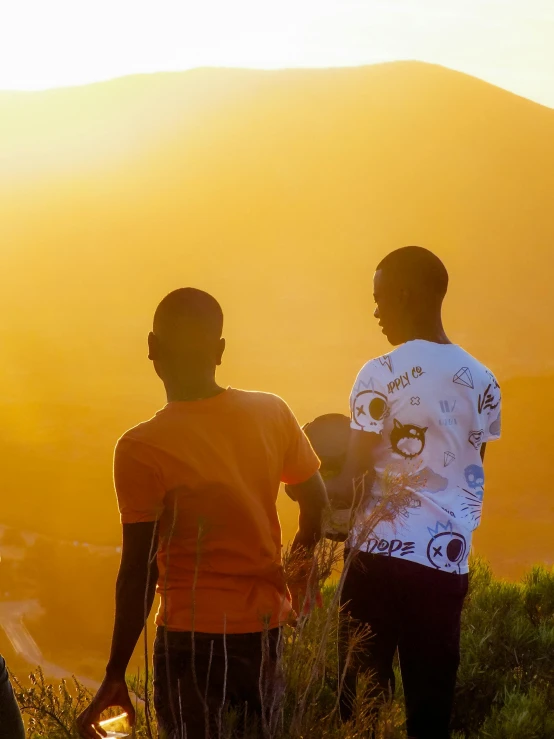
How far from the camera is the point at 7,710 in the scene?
198 centimetres

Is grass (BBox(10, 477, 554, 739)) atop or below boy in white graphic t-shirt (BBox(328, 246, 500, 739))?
below

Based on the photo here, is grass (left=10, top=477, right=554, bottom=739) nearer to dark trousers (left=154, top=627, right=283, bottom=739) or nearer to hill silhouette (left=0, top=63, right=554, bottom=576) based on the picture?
dark trousers (left=154, top=627, right=283, bottom=739)

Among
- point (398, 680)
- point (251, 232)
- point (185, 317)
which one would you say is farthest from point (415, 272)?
point (251, 232)

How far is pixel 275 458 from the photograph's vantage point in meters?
1.88

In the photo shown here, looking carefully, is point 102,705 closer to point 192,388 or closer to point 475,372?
point 192,388

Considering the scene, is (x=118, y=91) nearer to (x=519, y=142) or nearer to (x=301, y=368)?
(x=519, y=142)

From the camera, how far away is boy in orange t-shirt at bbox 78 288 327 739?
177 cm

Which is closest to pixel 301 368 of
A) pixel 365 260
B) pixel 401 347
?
pixel 365 260

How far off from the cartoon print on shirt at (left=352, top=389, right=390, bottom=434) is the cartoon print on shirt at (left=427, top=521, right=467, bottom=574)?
0.26m

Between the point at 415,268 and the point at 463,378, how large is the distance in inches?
11.1

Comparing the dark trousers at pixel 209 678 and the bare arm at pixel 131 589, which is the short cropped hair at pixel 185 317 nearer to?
the bare arm at pixel 131 589

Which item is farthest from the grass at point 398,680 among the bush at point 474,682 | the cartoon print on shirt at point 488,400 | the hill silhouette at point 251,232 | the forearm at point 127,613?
the hill silhouette at point 251,232

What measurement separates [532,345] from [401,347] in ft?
64.3

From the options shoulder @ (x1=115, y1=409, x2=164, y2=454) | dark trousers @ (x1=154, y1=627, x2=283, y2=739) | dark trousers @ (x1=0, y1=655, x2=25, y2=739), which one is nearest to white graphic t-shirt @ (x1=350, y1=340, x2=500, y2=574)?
dark trousers @ (x1=154, y1=627, x2=283, y2=739)
